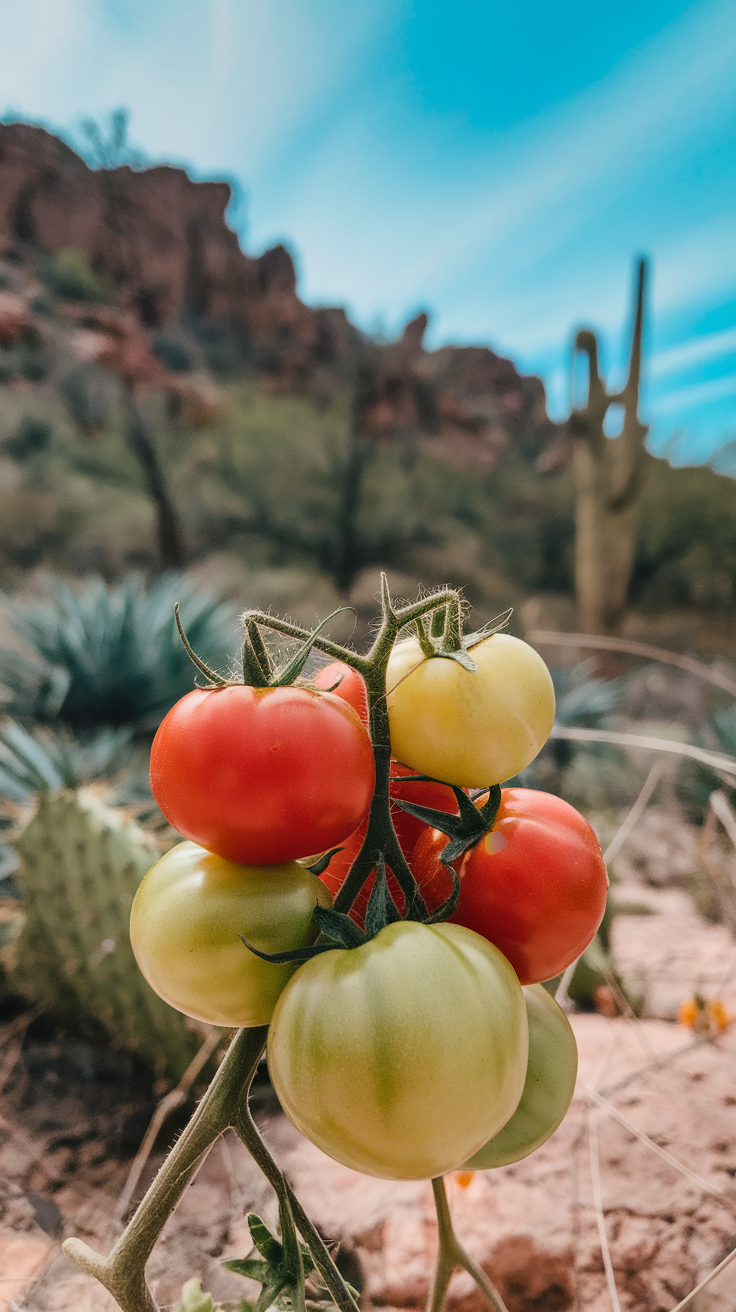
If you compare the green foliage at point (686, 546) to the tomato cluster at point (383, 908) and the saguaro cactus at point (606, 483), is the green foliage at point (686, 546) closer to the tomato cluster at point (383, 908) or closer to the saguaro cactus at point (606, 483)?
the saguaro cactus at point (606, 483)

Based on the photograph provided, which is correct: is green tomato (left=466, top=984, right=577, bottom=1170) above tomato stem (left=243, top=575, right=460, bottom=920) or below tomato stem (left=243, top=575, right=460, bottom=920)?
below

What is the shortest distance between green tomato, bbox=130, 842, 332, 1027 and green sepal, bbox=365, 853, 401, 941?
0.03 meters

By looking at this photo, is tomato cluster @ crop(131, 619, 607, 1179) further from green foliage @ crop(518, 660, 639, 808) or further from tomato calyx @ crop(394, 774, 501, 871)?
green foliage @ crop(518, 660, 639, 808)

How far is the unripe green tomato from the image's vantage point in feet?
0.90

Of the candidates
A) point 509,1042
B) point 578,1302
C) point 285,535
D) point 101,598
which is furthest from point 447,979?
point 285,535

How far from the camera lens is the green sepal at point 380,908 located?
260 millimetres

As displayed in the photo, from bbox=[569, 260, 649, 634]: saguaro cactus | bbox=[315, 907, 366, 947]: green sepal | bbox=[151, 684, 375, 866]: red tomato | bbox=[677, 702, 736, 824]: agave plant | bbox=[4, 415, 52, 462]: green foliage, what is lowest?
bbox=[677, 702, 736, 824]: agave plant

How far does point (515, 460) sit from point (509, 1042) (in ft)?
27.5

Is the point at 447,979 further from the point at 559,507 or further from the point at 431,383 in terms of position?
the point at 431,383

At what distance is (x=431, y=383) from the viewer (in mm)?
8156

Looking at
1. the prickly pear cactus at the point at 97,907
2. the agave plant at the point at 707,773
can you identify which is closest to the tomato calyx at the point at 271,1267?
the prickly pear cactus at the point at 97,907

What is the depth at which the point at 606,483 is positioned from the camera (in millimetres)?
4348

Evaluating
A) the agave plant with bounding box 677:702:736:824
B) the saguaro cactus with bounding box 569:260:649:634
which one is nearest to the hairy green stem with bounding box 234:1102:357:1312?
the agave plant with bounding box 677:702:736:824

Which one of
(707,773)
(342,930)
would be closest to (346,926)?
(342,930)
